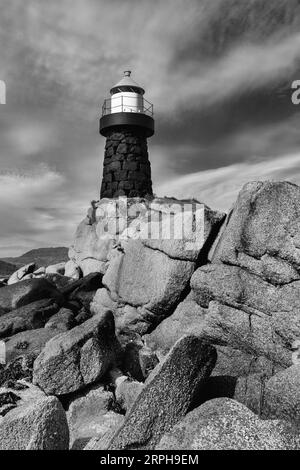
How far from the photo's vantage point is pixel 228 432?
351 inches

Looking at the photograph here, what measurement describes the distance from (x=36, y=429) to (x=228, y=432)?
3812 millimetres

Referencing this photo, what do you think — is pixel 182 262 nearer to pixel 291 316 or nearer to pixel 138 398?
pixel 291 316

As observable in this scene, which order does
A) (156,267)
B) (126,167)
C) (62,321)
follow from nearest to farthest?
1. (156,267)
2. (62,321)
3. (126,167)

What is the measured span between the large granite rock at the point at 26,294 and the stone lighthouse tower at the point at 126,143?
55.9 ft

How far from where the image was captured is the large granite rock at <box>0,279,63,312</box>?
78.6ft

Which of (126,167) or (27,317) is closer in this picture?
(27,317)

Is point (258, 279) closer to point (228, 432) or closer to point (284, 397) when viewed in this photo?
point (284, 397)

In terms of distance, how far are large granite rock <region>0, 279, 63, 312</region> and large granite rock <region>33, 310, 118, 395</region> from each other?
9633 millimetres

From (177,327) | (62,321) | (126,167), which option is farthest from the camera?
(126,167)

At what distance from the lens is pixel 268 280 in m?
15.3

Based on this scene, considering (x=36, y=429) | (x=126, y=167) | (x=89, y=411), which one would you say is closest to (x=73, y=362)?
(x=89, y=411)

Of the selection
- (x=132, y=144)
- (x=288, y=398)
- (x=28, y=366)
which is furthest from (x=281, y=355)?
(x=132, y=144)

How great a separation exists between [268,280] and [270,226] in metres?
1.81

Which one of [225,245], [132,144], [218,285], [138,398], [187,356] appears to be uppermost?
[132,144]
